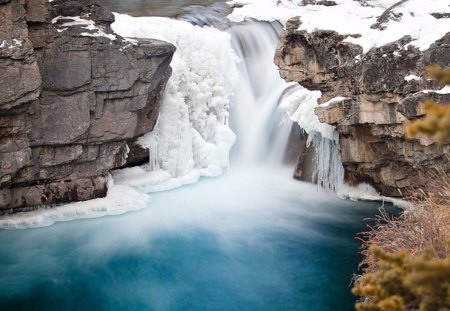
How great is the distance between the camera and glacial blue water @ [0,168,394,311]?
826cm

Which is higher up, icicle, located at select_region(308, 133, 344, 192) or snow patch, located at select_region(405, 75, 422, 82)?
snow patch, located at select_region(405, 75, 422, 82)

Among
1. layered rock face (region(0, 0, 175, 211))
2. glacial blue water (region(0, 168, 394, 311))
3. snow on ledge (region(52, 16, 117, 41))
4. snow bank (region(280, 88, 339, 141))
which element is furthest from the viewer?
snow bank (region(280, 88, 339, 141))

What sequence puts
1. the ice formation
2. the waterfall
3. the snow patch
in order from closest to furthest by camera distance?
the snow patch, the ice formation, the waterfall

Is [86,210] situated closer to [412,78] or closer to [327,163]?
[327,163]

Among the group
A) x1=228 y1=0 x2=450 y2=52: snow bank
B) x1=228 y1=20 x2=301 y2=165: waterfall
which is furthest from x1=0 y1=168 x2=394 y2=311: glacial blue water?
x1=228 y1=0 x2=450 y2=52: snow bank

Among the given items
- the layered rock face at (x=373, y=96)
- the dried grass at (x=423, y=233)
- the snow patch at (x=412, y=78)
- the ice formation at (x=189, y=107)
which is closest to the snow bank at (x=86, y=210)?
the ice formation at (x=189, y=107)

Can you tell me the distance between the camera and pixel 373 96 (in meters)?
10.3

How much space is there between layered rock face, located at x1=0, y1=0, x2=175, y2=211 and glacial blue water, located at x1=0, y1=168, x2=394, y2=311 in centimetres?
118

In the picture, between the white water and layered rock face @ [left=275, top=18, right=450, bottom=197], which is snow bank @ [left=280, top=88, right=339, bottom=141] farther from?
layered rock face @ [left=275, top=18, right=450, bottom=197]

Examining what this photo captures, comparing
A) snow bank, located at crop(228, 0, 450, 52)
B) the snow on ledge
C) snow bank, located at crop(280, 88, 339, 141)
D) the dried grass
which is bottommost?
the dried grass

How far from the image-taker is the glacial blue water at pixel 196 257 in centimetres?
826

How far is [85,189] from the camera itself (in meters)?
11.6

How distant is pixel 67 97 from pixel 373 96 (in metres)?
6.71

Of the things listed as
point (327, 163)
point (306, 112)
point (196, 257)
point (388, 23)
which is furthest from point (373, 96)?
point (196, 257)
